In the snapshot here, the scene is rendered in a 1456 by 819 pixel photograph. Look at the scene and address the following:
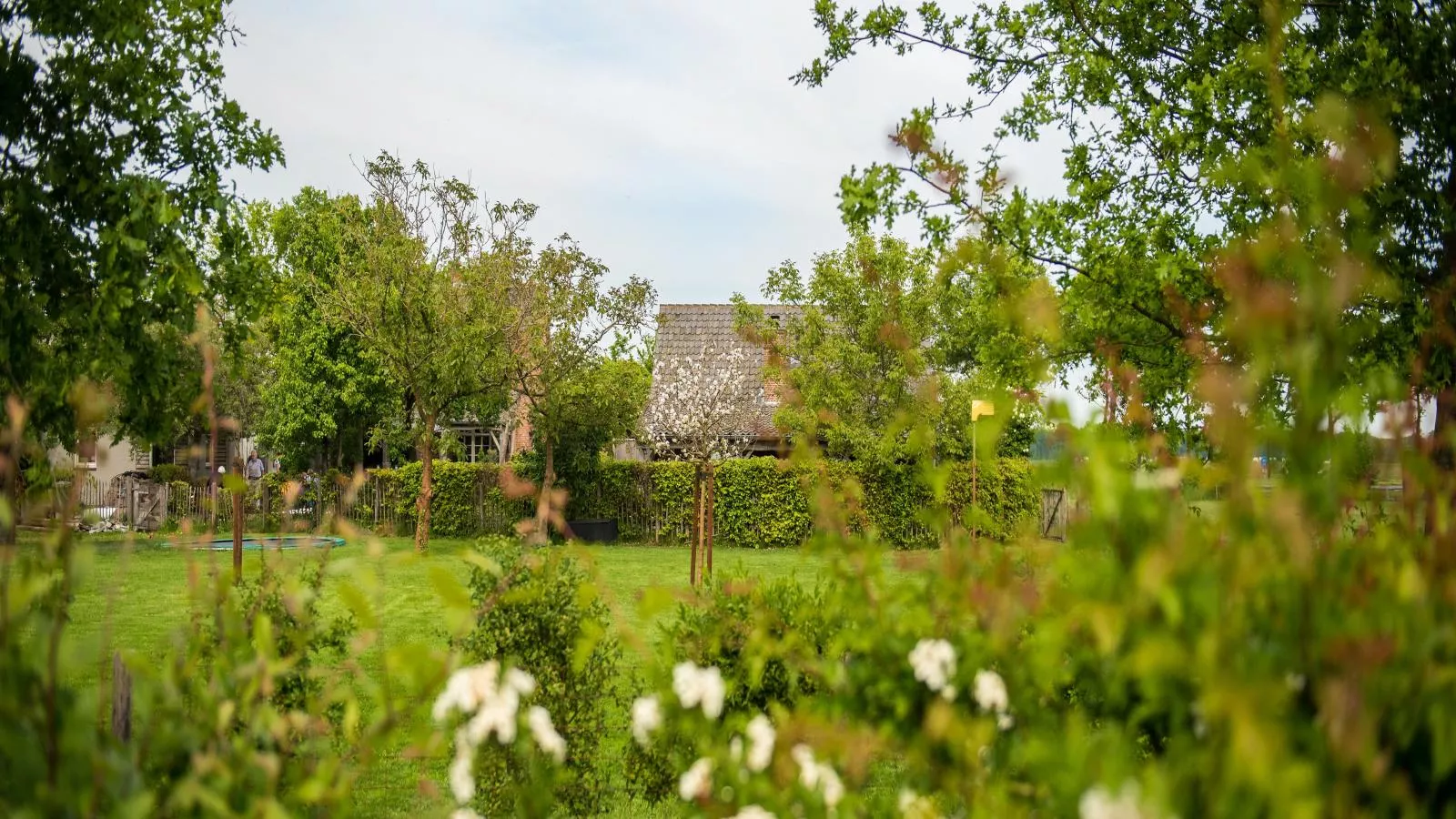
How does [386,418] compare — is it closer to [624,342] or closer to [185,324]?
[624,342]

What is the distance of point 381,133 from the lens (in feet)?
65.2

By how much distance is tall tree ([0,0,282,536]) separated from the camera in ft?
19.9

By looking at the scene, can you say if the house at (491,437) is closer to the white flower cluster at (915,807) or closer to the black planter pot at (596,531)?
the black planter pot at (596,531)

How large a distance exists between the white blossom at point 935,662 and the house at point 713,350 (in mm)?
26101

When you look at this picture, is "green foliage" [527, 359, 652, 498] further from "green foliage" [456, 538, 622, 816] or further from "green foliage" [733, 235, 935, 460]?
"green foliage" [456, 538, 622, 816]

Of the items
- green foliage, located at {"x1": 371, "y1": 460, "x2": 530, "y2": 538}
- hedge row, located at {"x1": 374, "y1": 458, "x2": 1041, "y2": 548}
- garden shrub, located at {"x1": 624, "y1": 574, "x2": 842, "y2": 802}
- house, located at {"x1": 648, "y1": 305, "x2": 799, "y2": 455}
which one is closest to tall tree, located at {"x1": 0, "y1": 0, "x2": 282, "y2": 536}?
garden shrub, located at {"x1": 624, "y1": 574, "x2": 842, "y2": 802}

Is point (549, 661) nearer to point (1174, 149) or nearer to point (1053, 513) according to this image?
point (1174, 149)

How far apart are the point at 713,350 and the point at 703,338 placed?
4.91ft

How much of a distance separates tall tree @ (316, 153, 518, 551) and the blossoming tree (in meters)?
7.48

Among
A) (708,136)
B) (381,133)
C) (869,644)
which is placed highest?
(381,133)

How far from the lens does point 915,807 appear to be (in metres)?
2.15

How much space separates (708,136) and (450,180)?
721 cm

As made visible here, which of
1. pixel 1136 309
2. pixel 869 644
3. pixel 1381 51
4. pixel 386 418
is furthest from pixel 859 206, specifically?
pixel 386 418

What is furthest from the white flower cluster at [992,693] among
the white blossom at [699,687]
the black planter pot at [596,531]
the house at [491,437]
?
the house at [491,437]
